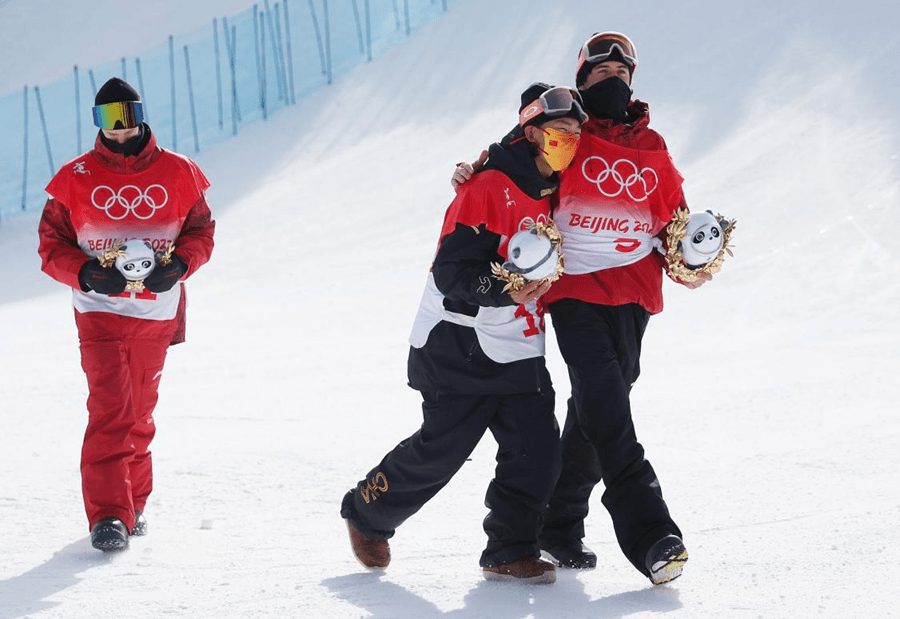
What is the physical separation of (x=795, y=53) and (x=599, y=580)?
520 inches

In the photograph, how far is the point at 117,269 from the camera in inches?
177

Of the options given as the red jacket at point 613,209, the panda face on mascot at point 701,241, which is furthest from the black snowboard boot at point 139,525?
the panda face on mascot at point 701,241

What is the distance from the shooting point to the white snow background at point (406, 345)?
4.00 meters

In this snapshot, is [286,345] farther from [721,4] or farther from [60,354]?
[721,4]

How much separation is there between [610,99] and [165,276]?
1771mm

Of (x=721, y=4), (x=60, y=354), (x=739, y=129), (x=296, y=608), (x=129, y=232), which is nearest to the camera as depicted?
(x=296, y=608)

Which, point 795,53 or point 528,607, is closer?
point 528,607

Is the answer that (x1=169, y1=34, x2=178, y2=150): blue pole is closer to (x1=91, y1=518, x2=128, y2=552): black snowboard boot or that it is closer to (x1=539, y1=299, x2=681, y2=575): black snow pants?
(x1=91, y1=518, x2=128, y2=552): black snowboard boot

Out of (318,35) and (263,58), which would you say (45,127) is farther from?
(318,35)

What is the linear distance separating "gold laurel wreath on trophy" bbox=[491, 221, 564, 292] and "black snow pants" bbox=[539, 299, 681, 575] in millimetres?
309

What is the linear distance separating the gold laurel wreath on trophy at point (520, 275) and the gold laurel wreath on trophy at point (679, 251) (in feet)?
1.65

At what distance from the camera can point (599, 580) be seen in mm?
4020

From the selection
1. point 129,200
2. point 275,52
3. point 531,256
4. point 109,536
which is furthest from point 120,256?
point 275,52

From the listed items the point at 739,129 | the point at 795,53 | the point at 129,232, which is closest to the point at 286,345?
the point at 129,232
